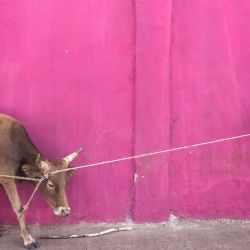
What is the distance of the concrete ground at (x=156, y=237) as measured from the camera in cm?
536

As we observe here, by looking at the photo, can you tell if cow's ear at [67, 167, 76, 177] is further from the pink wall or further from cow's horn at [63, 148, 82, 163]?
the pink wall

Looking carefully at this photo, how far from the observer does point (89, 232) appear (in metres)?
5.75

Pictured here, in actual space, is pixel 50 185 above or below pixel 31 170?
below

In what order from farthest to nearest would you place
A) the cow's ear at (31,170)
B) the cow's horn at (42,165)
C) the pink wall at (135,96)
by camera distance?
1. the pink wall at (135,96)
2. the cow's ear at (31,170)
3. the cow's horn at (42,165)

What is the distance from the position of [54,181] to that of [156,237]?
1232 millimetres

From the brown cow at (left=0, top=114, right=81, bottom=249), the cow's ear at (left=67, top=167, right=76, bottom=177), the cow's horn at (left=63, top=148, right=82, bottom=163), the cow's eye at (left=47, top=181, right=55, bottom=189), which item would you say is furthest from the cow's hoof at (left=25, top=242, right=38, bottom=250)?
the cow's horn at (left=63, top=148, right=82, bottom=163)

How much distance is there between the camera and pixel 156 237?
5578mm

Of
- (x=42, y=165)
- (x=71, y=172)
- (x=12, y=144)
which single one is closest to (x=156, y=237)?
(x=71, y=172)

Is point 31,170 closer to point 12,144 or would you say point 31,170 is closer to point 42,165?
point 42,165

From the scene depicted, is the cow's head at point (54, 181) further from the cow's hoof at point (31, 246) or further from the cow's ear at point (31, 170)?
the cow's hoof at point (31, 246)

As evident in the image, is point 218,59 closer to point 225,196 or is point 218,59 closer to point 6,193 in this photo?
point 225,196

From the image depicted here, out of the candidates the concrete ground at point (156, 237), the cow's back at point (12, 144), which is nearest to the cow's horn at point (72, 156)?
the cow's back at point (12, 144)

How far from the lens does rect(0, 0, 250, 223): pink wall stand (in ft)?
18.3

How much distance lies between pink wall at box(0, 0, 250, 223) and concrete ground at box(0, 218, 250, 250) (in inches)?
4.3
